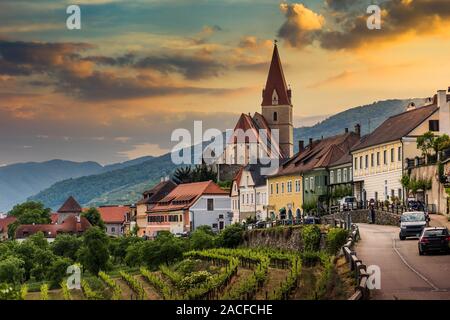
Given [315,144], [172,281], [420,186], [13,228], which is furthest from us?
[13,228]

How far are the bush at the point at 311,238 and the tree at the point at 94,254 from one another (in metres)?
35.8

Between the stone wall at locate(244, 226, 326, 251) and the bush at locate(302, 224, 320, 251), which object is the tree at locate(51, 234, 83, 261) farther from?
the bush at locate(302, 224, 320, 251)

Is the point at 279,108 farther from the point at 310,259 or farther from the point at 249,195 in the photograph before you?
the point at 310,259

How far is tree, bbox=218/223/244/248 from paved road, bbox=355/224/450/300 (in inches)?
883

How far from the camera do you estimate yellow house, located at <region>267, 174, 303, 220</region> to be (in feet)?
297

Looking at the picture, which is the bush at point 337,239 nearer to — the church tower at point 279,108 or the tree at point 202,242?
the tree at point 202,242

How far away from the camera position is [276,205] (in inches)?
3775

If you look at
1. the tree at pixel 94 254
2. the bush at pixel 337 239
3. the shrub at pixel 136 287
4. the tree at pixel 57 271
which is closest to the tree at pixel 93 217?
the tree at pixel 94 254

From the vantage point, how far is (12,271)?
91875 mm

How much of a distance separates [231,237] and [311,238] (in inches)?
789

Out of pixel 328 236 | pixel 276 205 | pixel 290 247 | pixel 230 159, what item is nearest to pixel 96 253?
pixel 276 205

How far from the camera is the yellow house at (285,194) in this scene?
9044 centimetres

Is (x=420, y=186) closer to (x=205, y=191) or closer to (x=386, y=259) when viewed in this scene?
(x=386, y=259)
